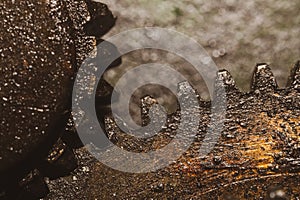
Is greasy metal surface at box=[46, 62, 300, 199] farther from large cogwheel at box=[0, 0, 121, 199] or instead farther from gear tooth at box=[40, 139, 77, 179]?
large cogwheel at box=[0, 0, 121, 199]

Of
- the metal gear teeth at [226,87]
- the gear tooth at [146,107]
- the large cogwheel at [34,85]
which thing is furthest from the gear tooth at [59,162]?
the metal gear teeth at [226,87]

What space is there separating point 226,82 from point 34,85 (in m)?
0.69

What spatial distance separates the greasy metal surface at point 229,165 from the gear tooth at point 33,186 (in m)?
0.04

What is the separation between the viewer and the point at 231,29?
2.81m

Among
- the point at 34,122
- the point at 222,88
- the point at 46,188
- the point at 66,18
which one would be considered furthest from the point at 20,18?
the point at 222,88

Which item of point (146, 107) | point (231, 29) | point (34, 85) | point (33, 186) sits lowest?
point (33, 186)

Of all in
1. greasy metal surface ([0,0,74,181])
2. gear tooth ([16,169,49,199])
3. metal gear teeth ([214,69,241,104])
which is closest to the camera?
greasy metal surface ([0,0,74,181])

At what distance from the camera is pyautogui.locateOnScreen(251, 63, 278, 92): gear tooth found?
7.58 feet

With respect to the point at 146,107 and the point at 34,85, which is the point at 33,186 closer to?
the point at 34,85

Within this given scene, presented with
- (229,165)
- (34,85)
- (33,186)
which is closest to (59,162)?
(33,186)

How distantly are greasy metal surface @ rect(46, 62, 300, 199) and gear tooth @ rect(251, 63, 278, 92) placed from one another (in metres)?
0.02

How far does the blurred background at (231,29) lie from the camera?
2.79 meters

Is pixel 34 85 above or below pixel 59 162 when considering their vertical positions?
above

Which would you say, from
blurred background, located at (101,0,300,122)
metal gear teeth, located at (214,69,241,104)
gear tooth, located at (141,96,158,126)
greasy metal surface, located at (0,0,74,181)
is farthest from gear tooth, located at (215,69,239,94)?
greasy metal surface, located at (0,0,74,181)
